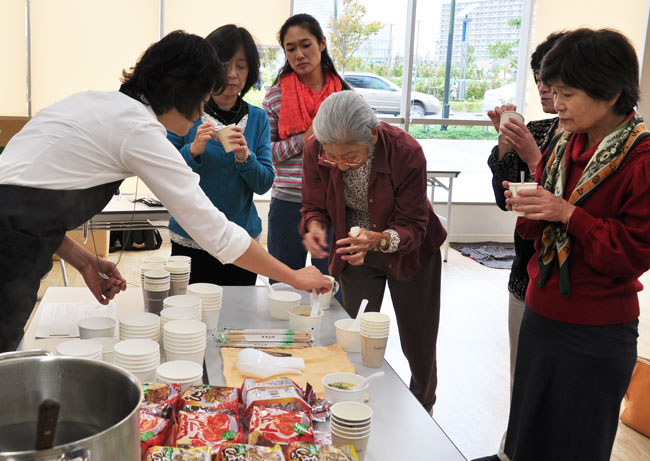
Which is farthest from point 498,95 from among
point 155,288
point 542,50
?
point 155,288

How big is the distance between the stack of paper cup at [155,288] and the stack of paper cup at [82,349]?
19.6 inches

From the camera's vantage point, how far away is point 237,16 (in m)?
6.14

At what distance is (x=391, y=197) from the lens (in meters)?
2.37

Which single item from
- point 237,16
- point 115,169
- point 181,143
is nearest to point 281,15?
point 237,16

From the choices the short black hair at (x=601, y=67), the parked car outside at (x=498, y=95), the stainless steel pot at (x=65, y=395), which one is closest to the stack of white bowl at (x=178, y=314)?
the stainless steel pot at (x=65, y=395)

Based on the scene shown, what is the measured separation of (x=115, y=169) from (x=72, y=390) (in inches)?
30.6

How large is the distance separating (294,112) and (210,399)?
1954 mm

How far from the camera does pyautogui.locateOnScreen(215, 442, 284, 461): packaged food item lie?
3.41ft

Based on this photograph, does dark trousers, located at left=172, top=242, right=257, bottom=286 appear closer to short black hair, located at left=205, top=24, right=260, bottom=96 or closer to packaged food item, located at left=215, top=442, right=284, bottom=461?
short black hair, located at left=205, top=24, right=260, bottom=96

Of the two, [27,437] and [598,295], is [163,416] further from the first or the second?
[598,295]

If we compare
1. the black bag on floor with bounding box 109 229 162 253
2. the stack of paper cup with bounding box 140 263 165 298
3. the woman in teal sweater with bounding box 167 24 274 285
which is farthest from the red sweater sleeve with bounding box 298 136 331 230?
the black bag on floor with bounding box 109 229 162 253

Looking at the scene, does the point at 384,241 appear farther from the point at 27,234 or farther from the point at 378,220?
the point at 27,234

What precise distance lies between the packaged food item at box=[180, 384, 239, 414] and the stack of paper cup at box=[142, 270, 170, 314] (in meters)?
0.71

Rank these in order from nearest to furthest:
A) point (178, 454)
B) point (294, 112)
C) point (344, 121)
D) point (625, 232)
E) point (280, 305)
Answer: point (178, 454), point (625, 232), point (280, 305), point (344, 121), point (294, 112)
